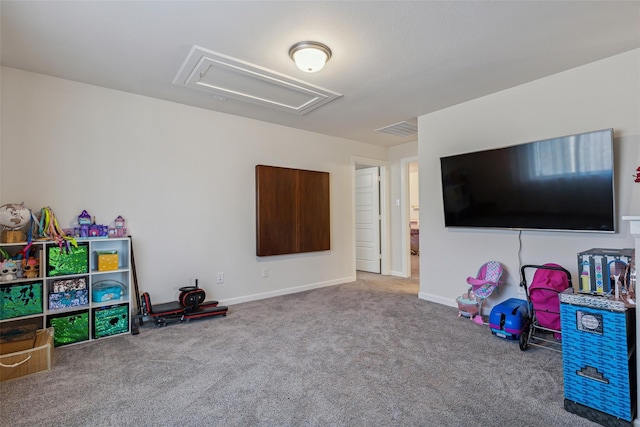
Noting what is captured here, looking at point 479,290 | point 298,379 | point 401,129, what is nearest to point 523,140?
point 479,290

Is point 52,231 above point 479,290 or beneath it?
above

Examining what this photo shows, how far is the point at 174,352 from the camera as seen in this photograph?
2543mm

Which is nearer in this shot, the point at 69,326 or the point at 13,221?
the point at 13,221

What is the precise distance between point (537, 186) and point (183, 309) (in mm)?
3684

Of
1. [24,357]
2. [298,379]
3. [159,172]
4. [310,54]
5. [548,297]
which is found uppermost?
[310,54]

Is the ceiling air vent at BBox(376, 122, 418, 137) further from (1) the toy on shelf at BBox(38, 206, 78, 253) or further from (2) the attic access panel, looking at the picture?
(1) the toy on shelf at BBox(38, 206, 78, 253)

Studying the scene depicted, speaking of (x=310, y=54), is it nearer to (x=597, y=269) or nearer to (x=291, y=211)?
(x=291, y=211)

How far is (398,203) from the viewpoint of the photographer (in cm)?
552

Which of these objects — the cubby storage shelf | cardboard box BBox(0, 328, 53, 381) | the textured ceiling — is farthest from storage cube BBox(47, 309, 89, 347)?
the textured ceiling

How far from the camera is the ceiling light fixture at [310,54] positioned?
92.3 inches

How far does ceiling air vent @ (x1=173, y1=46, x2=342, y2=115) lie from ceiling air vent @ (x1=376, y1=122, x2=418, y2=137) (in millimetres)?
1349

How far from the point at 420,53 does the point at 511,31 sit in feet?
2.07

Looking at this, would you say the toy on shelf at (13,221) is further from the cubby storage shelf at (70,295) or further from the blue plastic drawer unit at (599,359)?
the blue plastic drawer unit at (599,359)

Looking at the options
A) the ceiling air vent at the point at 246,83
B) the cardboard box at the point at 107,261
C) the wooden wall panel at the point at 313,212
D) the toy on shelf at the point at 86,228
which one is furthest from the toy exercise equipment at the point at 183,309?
the ceiling air vent at the point at 246,83
